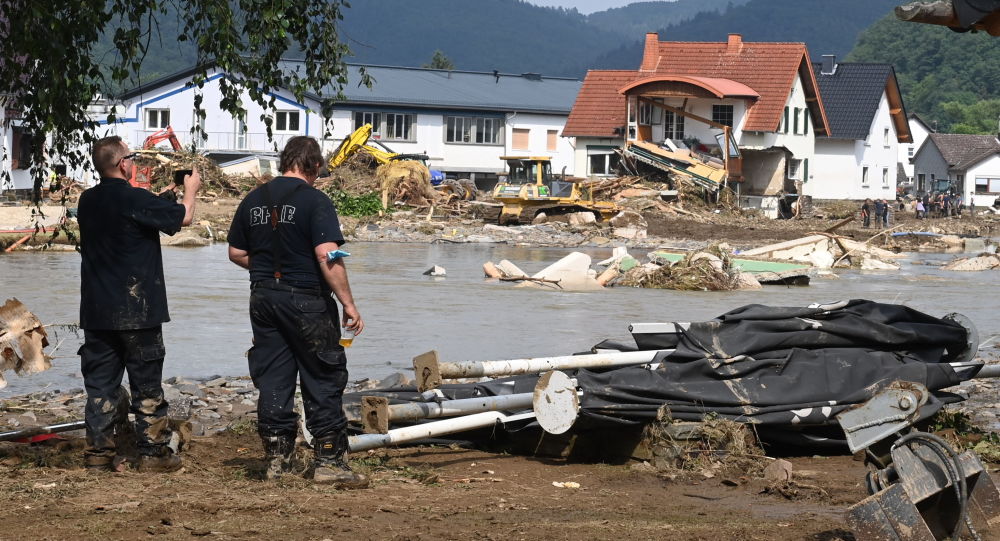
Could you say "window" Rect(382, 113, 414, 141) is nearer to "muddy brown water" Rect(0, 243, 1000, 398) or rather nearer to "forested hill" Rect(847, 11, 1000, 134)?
"muddy brown water" Rect(0, 243, 1000, 398)

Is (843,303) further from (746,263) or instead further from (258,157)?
(258,157)

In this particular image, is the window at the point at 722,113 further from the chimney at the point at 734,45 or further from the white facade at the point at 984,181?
the white facade at the point at 984,181

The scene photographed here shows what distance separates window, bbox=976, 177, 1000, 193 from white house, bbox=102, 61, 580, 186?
1243 inches

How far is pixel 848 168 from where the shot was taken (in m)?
60.2

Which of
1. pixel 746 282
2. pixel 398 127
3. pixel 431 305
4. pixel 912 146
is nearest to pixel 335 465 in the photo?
pixel 431 305

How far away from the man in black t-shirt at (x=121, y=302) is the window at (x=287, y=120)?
50472 mm

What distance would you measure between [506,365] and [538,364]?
243 mm

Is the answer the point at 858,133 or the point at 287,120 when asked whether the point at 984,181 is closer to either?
the point at 858,133

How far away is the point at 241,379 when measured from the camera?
10.4m

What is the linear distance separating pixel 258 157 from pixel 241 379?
4173 cm

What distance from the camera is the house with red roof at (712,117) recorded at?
159 feet

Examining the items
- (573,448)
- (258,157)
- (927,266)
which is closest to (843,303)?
(573,448)

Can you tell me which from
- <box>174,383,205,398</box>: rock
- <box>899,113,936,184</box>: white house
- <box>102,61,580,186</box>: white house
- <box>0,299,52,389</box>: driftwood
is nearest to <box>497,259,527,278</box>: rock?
<box>174,383,205,398</box>: rock

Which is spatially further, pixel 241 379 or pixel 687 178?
pixel 687 178
